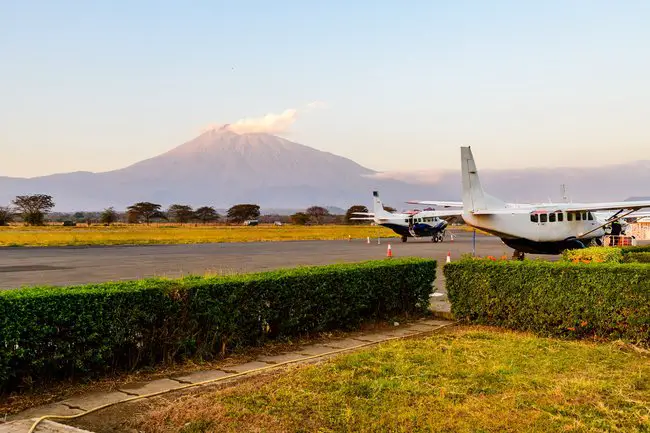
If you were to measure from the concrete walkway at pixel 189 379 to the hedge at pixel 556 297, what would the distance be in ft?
3.03

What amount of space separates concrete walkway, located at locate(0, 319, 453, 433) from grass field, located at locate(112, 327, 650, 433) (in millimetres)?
471

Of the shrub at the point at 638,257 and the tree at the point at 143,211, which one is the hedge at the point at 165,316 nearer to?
the shrub at the point at 638,257

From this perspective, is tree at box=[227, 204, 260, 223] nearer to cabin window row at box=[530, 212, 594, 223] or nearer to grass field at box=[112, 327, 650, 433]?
cabin window row at box=[530, 212, 594, 223]

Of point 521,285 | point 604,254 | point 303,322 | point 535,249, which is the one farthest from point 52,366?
point 535,249

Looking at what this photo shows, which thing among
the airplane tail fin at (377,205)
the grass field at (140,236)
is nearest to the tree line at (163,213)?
the grass field at (140,236)

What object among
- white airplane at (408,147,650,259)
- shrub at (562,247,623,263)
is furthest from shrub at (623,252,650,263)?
white airplane at (408,147,650,259)

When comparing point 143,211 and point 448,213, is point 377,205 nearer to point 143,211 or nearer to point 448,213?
point 448,213

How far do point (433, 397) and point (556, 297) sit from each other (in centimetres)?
439

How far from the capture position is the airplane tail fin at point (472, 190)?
2667 centimetres

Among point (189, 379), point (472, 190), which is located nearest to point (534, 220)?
point (472, 190)

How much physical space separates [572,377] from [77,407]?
18.2ft

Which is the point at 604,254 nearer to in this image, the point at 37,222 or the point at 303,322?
the point at 303,322

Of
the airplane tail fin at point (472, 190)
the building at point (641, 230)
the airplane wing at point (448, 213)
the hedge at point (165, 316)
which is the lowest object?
the building at point (641, 230)

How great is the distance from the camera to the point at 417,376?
21.5ft
